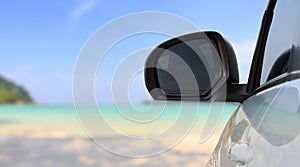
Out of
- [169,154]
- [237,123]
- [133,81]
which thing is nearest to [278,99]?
[237,123]

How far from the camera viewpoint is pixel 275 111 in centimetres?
65

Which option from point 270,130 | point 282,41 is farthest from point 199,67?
point 270,130

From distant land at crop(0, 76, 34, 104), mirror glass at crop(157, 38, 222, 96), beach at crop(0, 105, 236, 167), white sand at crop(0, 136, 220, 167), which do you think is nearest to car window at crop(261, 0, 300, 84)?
mirror glass at crop(157, 38, 222, 96)

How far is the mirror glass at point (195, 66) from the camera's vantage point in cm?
91

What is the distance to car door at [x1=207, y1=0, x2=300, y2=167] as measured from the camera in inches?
21.7

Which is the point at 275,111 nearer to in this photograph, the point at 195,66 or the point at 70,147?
the point at 195,66

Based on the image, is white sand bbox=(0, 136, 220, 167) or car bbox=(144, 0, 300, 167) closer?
car bbox=(144, 0, 300, 167)

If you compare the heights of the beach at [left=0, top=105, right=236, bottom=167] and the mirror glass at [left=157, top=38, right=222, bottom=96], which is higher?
the mirror glass at [left=157, top=38, right=222, bottom=96]

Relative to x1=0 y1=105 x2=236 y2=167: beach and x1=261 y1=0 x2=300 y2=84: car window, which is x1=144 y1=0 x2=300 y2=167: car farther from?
x1=0 y1=105 x2=236 y2=167: beach

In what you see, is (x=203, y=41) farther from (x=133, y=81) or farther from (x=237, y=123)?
(x=133, y=81)

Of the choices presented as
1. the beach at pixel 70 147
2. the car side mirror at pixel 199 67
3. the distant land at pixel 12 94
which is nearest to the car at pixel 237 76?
the car side mirror at pixel 199 67

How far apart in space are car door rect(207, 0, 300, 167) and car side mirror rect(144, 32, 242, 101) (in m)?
0.08

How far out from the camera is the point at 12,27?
639 inches

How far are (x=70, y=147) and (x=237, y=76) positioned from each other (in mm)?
11384
